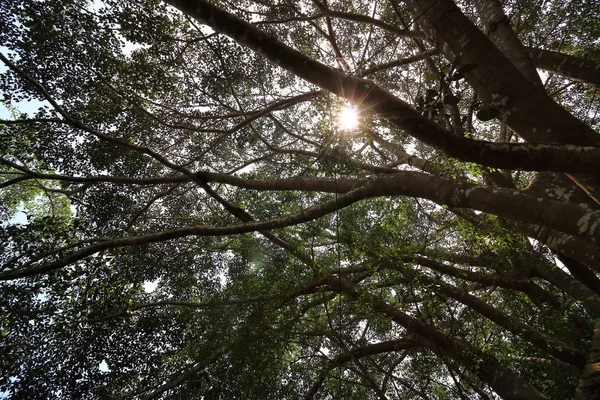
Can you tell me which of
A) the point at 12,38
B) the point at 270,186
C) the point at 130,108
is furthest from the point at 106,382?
the point at 12,38

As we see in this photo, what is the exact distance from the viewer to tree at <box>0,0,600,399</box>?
196cm

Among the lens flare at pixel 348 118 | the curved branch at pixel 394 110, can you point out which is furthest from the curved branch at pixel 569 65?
the lens flare at pixel 348 118

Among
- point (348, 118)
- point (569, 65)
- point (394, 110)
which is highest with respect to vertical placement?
point (569, 65)

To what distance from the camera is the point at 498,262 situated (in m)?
3.60

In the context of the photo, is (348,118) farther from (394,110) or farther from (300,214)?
(300,214)

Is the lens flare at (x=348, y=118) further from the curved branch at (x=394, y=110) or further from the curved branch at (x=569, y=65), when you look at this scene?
the curved branch at (x=569, y=65)

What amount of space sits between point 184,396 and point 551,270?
4824 mm

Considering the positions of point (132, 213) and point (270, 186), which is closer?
point (270, 186)

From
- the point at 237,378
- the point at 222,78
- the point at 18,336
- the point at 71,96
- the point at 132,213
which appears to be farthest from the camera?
the point at 132,213

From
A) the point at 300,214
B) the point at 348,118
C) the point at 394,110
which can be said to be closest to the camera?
the point at 394,110

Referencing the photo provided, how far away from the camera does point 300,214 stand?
295 cm

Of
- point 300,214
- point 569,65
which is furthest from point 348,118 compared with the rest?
point 569,65

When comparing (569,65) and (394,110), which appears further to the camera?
(569,65)

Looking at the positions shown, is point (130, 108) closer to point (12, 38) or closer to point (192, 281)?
point (12, 38)
